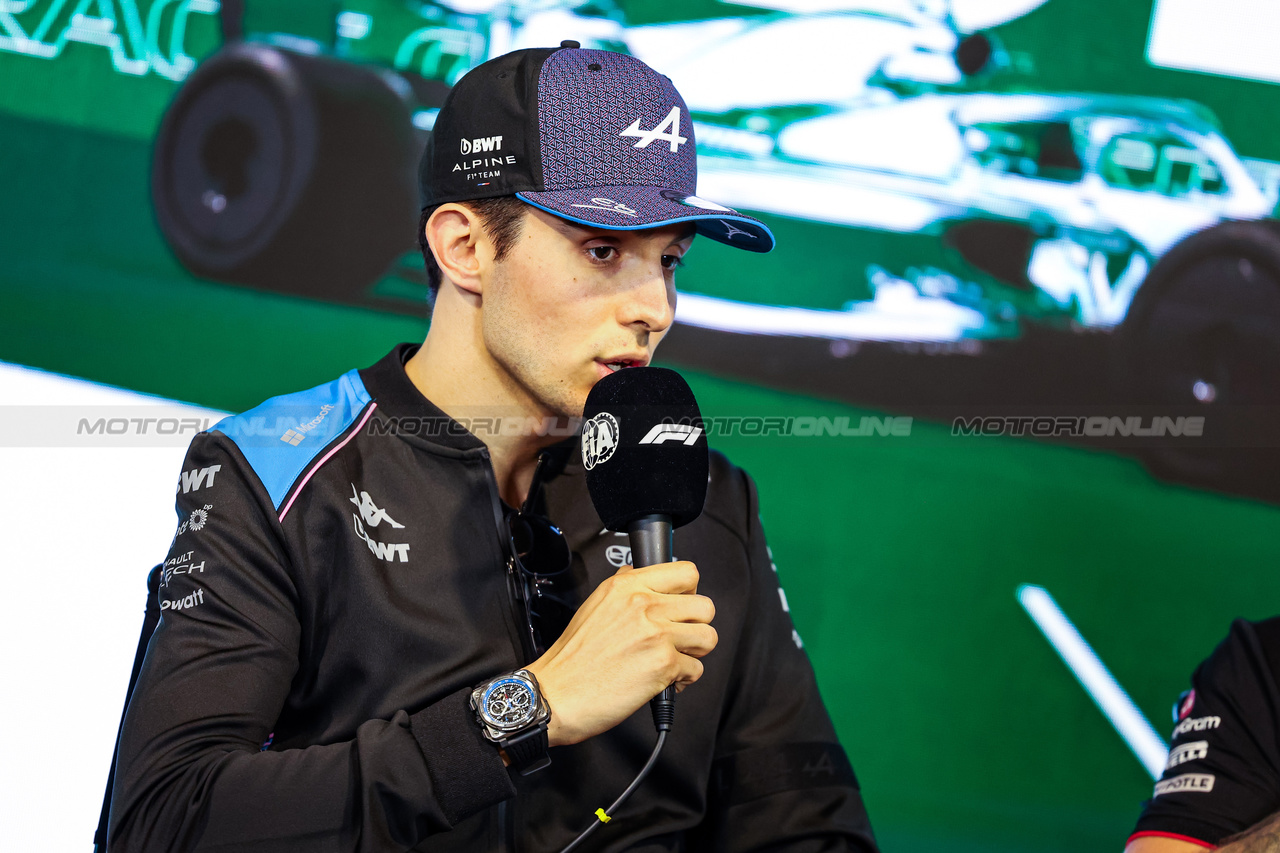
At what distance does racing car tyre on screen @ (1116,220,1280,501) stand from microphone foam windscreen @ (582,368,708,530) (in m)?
1.50

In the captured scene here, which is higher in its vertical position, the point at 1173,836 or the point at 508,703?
the point at 508,703

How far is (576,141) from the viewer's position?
1.27m

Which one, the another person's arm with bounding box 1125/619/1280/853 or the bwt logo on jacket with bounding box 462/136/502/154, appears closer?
the bwt logo on jacket with bounding box 462/136/502/154

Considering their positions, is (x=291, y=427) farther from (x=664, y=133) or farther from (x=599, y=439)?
(x=664, y=133)

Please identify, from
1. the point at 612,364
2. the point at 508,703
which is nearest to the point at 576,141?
the point at 612,364

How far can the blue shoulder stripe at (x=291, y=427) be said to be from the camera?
1.24 meters

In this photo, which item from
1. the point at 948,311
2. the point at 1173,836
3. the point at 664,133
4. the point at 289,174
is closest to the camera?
the point at 664,133

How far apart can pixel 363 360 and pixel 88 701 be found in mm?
781

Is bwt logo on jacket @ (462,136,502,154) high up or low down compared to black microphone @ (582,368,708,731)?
up

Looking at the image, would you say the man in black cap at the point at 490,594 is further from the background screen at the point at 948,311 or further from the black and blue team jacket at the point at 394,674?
the background screen at the point at 948,311

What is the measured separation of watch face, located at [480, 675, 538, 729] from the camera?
1.03 m

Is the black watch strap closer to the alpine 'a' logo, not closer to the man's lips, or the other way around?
the man's lips

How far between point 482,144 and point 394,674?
2.05ft

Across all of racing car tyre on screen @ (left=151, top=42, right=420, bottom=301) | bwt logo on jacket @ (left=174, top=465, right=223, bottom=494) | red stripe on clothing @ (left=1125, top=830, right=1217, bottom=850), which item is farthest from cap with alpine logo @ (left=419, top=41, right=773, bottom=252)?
red stripe on clothing @ (left=1125, top=830, right=1217, bottom=850)
